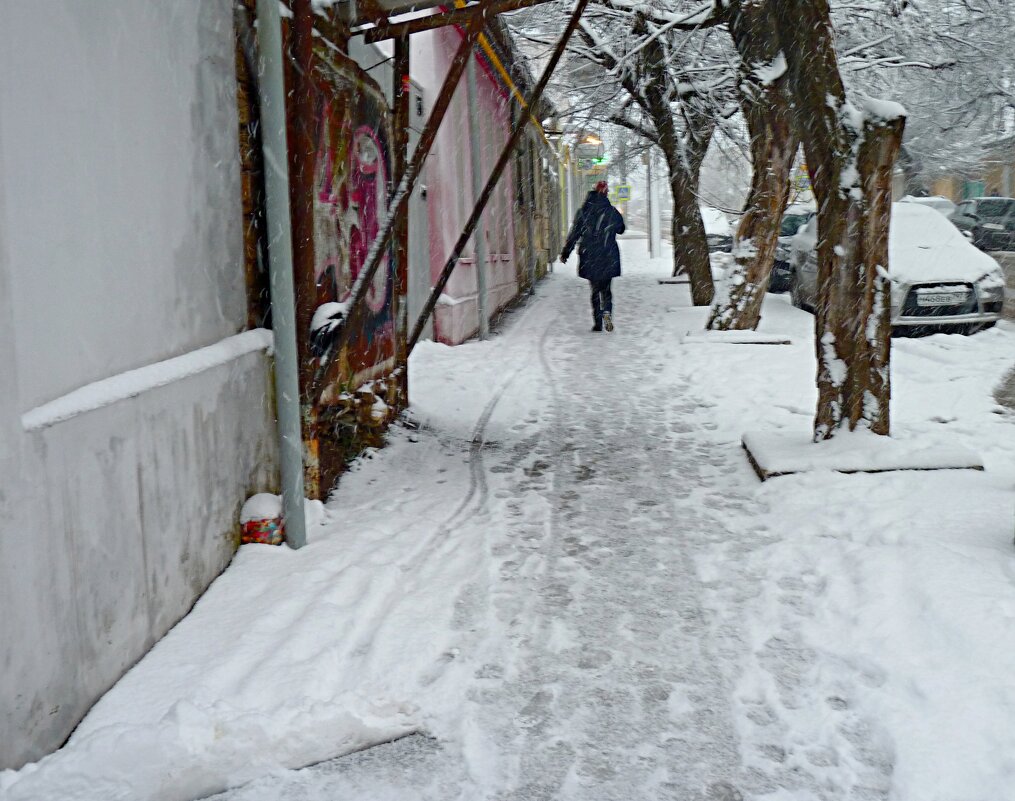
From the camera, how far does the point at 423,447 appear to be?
653cm

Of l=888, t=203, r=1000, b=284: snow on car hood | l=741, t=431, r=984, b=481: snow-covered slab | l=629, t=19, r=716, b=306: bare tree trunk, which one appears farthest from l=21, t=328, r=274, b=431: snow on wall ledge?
l=629, t=19, r=716, b=306: bare tree trunk

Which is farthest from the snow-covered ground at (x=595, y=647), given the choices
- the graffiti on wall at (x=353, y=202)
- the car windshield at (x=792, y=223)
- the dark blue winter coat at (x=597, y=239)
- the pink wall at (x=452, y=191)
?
the car windshield at (x=792, y=223)

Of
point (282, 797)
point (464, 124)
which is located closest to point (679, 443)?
point (282, 797)

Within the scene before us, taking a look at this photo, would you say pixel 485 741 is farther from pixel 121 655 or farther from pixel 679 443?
pixel 679 443

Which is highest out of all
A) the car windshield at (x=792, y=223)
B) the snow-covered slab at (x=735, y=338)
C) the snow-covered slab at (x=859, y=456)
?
the car windshield at (x=792, y=223)

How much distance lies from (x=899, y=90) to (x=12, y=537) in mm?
21164

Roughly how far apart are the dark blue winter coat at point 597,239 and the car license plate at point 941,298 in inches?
143

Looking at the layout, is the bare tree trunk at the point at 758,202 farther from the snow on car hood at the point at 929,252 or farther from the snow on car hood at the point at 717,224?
the snow on car hood at the point at 717,224

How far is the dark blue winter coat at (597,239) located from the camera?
12.3 meters

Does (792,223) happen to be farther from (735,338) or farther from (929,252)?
(735,338)

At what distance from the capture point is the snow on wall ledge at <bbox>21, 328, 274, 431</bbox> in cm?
263

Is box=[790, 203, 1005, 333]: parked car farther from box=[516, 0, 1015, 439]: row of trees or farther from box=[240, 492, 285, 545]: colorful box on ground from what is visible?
box=[240, 492, 285, 545]: colorful box on ground

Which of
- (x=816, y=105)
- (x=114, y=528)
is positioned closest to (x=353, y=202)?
(x=816, y=105)

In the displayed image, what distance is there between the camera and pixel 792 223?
67.8 feet
